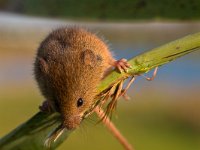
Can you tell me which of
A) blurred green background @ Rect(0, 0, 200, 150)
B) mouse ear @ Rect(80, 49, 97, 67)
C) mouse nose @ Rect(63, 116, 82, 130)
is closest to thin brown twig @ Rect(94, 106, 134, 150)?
mouse nose @ Rect(63, 116, 82, 130)

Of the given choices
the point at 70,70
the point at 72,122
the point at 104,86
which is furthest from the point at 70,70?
the point at 104,86

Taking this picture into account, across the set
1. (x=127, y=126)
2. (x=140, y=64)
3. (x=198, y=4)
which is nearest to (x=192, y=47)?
(x=140, y=64)

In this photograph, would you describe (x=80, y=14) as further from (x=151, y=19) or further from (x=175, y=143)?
(x=175, y=143)

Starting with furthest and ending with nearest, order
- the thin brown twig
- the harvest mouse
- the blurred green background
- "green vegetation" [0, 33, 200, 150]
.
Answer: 1. the blurred green background
2. the harvest mouse
3. the thin brown twig
4. "green vegetation" [0, 33, 200, 150]

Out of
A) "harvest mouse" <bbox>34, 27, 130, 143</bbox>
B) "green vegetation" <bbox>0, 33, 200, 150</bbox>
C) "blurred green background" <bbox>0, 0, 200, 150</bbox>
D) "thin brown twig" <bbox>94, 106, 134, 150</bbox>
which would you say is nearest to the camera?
"green vegetation" <bbox>0, 33, 200, 150</bbox>

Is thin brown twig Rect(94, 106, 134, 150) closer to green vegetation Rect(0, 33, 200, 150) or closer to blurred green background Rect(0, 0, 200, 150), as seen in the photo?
green vegetation Rect(0, 33, 200, 150)

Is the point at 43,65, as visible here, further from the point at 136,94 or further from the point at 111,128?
the point at 136,94

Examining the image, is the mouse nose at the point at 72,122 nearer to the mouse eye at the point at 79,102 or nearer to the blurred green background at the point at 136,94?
the mouse eye at the point at 79,102

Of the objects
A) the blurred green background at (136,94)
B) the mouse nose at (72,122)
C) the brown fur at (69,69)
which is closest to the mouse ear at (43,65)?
the brown fur at (69,69)
